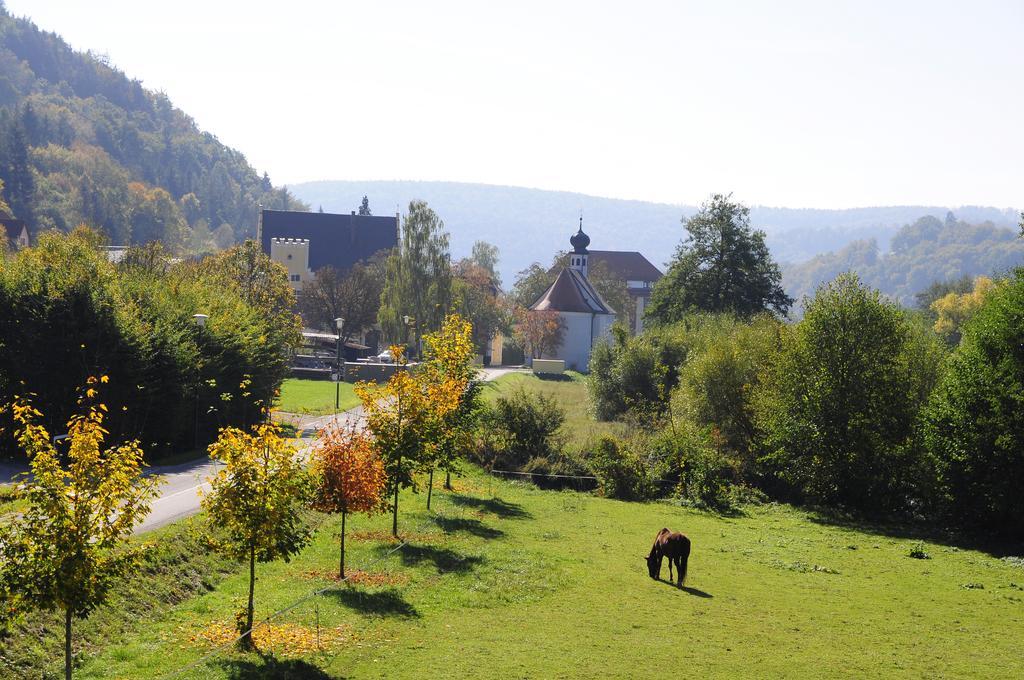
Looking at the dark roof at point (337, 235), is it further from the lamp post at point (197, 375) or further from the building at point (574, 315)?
the lamp post at point (197, 375)

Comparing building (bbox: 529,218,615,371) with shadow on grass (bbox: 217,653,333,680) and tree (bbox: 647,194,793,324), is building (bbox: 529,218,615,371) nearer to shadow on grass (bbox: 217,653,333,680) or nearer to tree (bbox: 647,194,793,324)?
tree (bbox: 647,194,793,324)

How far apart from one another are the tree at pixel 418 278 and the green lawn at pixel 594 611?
6139 cm

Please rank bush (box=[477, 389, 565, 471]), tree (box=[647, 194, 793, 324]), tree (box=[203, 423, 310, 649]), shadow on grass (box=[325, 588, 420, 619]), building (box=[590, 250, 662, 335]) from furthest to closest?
building (box=[590, 250, 662, 335]), tree (box=[647, 194, 793, 324]), bush (box=[477, 389, 565, 471]), shadow on grass (box=[325, 588, 420, 619]), tree (box=[203, 423, 310, 649])

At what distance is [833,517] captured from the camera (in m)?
39.2

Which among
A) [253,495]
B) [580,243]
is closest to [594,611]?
[253,495]

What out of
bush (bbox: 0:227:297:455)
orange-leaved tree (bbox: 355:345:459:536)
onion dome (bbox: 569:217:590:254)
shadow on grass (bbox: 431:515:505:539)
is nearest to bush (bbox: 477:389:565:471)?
bush (bbox: 0:227:297:455)

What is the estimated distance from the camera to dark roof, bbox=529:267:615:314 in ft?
402

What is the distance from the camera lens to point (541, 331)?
390ft

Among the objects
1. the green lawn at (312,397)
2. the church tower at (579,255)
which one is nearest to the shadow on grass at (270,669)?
the green lawn at (312,397)

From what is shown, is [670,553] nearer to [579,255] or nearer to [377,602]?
[377,602]

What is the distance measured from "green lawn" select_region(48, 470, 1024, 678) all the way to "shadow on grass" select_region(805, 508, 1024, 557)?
174 centimetres

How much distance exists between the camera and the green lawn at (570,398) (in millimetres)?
47250

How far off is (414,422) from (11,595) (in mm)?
15748

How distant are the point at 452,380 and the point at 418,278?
209 feet
